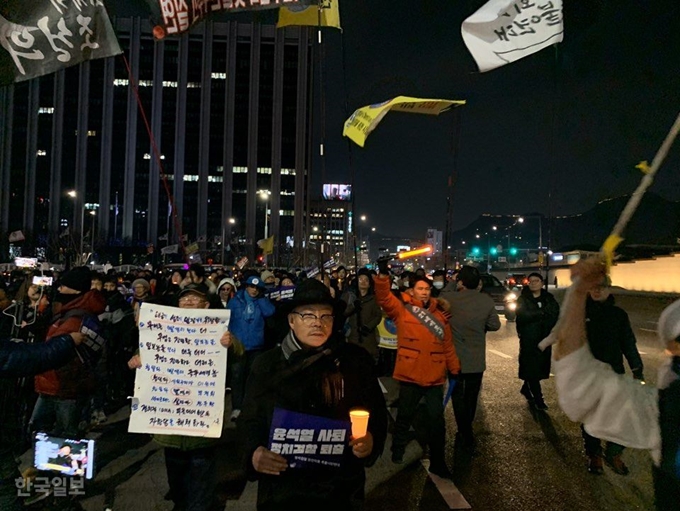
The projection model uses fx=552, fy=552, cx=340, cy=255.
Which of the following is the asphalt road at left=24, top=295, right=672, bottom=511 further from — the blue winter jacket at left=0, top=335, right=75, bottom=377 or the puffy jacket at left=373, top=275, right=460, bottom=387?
the blue winter jacket at left=0, top=335, right=75, bottom=377

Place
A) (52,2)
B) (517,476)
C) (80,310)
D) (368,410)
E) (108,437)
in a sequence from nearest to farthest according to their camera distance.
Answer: (368,410)
(80,310)
(52,2)
(517,476)
(108,437)

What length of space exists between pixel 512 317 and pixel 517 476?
1663 cm

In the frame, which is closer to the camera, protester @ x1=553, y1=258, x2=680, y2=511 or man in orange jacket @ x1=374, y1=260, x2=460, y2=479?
protester @ x1=553, y1=258, x2=680, y2=511

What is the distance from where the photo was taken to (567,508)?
4.79 meters

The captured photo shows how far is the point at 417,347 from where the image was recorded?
225 inches

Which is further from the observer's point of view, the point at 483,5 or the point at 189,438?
the point at 483,5

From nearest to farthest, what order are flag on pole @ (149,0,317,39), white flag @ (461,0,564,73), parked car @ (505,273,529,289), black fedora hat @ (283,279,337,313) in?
black fedora hat @ (283,279,337,313), white flag @ (461,0,564,73), flag on pole @ (149,0,317,39), parked car @ (505,273,529,289)

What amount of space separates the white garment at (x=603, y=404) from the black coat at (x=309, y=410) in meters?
1.06

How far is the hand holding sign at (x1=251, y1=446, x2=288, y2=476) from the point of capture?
8.55 feet

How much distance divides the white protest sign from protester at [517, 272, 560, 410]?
16.6 feet

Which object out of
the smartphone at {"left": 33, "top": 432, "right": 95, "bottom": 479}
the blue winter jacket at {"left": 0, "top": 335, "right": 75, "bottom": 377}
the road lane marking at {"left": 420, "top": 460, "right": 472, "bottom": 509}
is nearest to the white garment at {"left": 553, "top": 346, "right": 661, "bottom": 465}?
the blue winter jacket at {"left": 0, "top": 335, "right": 75, "bottom": 377}

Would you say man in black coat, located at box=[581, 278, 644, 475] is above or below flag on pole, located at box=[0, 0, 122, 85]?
below

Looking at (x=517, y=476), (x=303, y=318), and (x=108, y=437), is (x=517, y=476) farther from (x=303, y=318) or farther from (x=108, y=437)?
(x=108, y=437)

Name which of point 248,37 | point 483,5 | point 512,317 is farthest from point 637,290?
point 248,37
